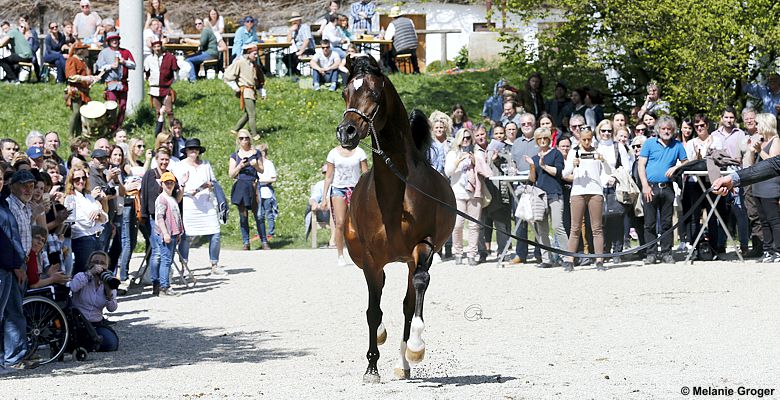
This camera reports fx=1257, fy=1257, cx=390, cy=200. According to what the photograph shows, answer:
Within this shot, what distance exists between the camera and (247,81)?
84.3ft

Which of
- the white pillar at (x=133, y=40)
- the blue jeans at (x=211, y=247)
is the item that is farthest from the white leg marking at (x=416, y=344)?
the white pillar at (x=133, y=40)

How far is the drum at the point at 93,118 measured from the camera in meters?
25.1

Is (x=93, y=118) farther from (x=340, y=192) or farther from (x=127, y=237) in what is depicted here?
(x=340, y=192)

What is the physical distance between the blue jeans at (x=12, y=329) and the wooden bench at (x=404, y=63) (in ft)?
75.6

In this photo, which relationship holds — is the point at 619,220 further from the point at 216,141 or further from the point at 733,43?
the point at 216,141

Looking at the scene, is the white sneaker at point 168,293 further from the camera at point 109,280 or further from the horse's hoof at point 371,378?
the horse's hoof at point 371,378

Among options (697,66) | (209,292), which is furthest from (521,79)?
(209,292)

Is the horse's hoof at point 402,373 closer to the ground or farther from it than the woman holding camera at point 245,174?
closer to the ground

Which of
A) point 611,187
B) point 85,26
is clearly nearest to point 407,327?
point 611,187

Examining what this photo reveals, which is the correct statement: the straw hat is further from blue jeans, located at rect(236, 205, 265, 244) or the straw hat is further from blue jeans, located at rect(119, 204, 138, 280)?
blue jeans, located at rect(119, 204, 138, 280)

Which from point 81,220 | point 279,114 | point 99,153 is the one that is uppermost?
point 279,114

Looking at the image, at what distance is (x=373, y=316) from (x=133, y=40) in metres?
19.4

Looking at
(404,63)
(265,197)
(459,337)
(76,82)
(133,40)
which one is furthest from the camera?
(404,63)

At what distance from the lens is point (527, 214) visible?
57.7ft
